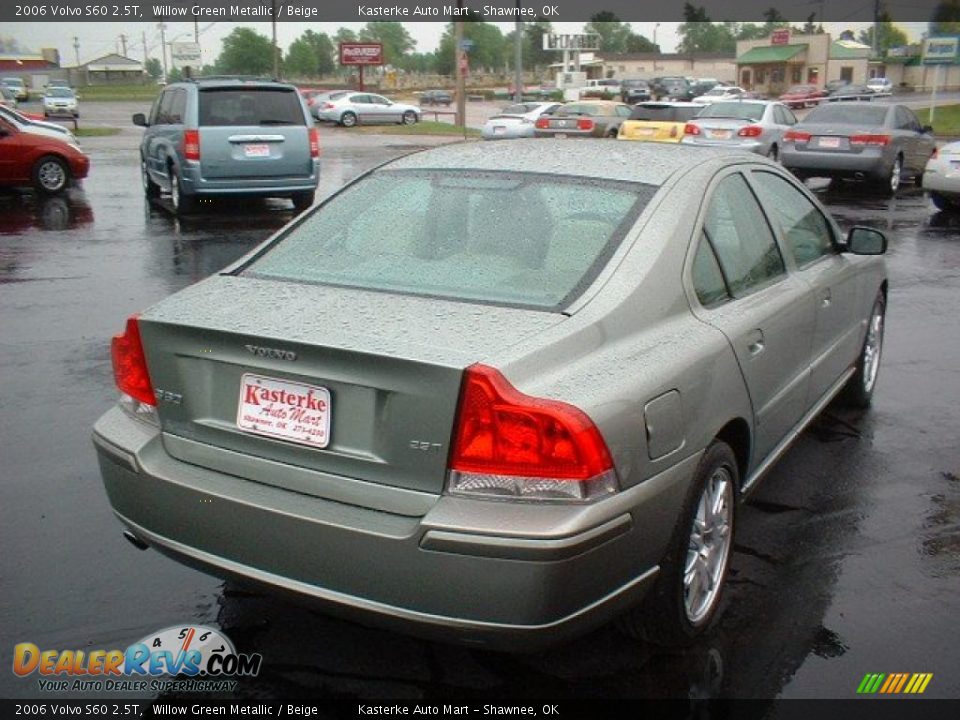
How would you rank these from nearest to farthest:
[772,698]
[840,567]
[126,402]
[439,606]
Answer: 1. [439,606]
2. [772,698]
3. [126,402]
4. [840,567]

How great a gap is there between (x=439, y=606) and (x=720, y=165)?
2239mm

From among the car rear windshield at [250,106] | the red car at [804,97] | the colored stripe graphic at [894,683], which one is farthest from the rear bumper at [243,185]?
the red car at [804,97]

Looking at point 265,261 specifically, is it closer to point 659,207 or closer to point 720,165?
point 659,207

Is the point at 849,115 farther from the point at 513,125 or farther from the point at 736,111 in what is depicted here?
the point at 513,125

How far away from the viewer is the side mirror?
492 centimetres

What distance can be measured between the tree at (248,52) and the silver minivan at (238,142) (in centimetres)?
10598

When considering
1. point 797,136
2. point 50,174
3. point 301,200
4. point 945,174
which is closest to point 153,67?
point 50,174

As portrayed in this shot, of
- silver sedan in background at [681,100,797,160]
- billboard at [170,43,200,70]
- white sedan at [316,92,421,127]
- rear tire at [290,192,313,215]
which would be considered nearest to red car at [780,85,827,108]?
white sedan at [316,92,421,127]

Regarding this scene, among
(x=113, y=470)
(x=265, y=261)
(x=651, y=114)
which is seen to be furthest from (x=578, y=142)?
(x=651, y=114)

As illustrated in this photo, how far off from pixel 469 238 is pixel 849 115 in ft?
55.6

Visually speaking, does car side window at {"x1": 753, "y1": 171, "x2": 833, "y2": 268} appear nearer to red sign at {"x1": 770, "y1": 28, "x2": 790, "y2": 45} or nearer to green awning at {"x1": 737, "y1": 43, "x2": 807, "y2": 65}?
green awning at {"x1": 737, "y1": 43, "x2": 807, "y2": 65}

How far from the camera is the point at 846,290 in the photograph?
498 cm

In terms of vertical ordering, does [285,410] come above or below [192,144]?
below

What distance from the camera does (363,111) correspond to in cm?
4616
